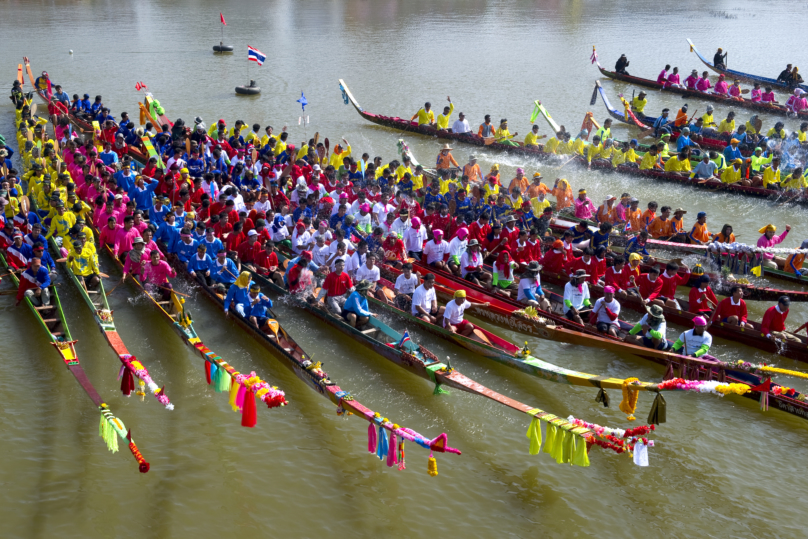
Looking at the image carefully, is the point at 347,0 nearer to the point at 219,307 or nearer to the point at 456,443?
the point at 219,307

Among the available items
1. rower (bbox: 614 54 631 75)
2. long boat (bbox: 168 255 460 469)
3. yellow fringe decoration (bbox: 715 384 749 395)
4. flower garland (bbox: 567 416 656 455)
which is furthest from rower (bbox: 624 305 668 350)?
rower (bbox: 614 54 631 75)

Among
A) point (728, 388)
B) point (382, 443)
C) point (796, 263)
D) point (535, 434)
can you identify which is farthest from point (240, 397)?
point (796, 263)

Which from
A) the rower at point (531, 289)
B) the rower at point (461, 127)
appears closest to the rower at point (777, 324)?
the rower at point (531, 289)

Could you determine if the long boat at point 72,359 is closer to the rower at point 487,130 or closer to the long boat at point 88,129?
the long boat at point 88,129

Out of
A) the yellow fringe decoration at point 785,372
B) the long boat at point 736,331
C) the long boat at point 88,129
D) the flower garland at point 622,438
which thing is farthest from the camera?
the long boat at point 88,129

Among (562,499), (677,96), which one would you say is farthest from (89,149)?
(677,96)

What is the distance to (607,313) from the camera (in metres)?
11.5

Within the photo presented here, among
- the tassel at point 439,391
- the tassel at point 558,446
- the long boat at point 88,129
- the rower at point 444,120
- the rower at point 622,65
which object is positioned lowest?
the tassel at point 439,391

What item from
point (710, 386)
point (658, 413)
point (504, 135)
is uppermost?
point (504, 135)

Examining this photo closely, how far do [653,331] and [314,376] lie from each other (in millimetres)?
4985

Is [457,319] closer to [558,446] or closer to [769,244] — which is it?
[558,446]

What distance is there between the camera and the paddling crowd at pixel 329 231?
1217 centimetres

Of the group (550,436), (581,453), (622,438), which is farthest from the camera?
(550,436)

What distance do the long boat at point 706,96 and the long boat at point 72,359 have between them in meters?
23.6
